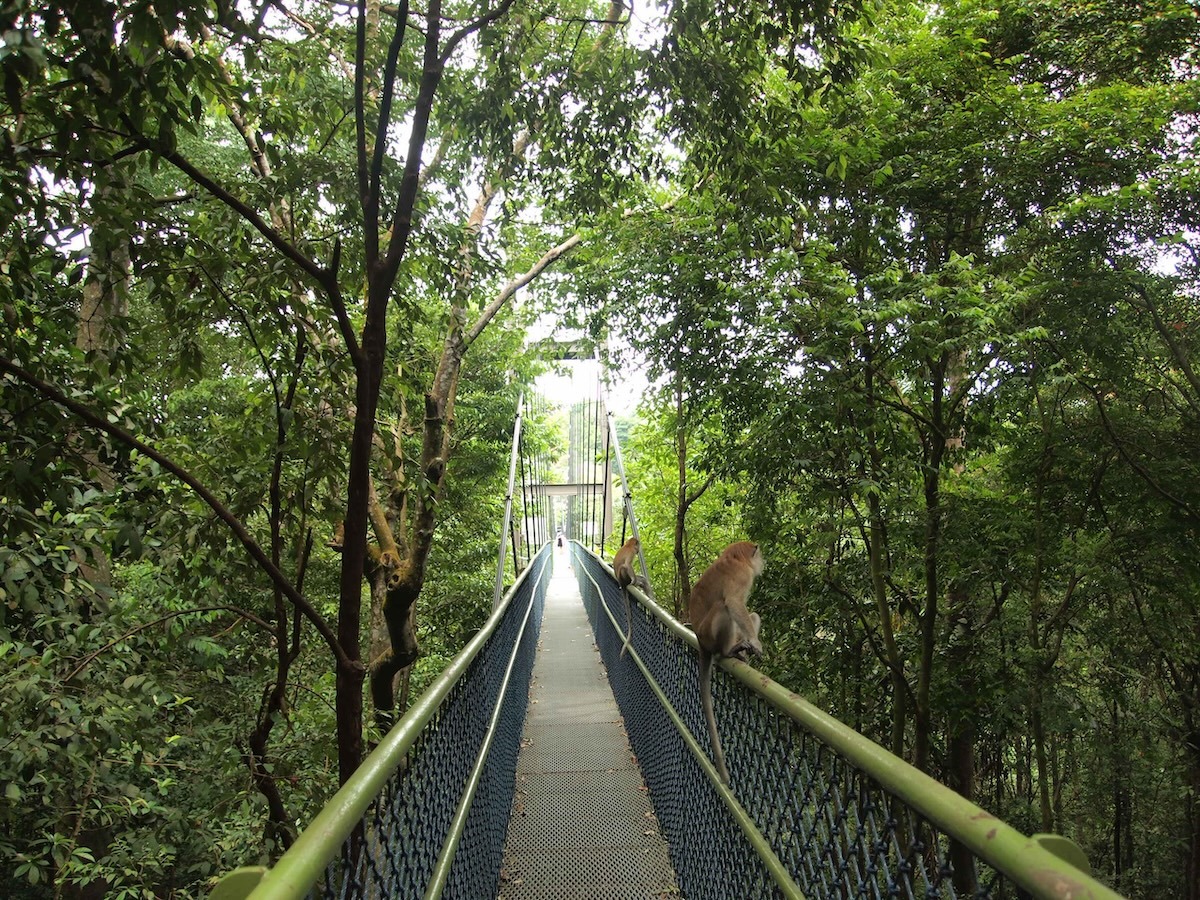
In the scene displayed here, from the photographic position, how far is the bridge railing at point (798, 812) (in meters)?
0.89

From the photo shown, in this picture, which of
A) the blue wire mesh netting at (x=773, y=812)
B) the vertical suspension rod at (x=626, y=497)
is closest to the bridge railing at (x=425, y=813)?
the blue wire mesh netting at (x=773, y=812)

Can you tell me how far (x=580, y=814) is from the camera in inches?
134

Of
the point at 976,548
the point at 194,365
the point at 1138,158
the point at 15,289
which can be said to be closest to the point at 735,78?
the point at 194,365

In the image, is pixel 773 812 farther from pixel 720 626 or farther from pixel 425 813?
pixel 425 813

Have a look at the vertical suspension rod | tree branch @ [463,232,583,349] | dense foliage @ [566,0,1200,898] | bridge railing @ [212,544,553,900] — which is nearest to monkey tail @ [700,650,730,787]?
bridge railing @ [212,544,553,900]

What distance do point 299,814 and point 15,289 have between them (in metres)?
2.95

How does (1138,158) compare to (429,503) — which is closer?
(429,503)

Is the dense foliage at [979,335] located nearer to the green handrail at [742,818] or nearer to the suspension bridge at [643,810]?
the suspension bridge at [643,810]

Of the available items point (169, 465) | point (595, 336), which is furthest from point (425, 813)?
point (595, 336)

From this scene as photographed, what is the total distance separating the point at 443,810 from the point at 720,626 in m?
0.95

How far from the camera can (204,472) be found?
329 cm

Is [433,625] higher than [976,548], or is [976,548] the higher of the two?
[976,548]

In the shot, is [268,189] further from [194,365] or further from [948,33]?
[948,33]

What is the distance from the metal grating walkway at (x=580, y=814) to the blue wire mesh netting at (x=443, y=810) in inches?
5.1
